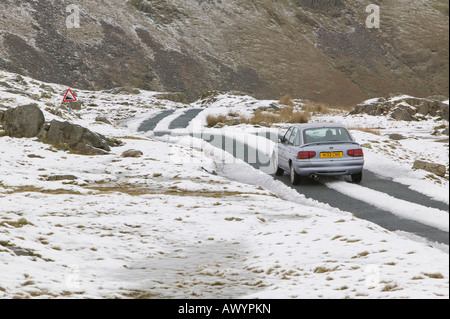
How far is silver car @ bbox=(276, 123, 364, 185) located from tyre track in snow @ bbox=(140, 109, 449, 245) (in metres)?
0.38

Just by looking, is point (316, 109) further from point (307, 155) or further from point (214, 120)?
point (307, 155)

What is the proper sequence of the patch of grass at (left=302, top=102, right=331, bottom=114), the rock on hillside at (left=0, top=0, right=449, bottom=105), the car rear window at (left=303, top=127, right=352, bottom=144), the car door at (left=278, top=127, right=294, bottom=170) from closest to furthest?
1. the car rear window at (left=303, top=127, right=352, bottom=144)
2. the car door at (left=278, top=127, right=294, bottom=170)
3. the patch of grass at (left=302, top=102, right=331, bottom=114)
4. the rock on hillside at (left=0, top=0, right=449, bottom=105)

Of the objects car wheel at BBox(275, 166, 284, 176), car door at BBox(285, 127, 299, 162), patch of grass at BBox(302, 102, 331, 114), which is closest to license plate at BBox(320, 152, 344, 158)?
car door at BBox(285, 127, 299, 162)

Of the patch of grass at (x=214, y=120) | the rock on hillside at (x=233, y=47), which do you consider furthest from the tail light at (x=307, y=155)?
the rock on hillside at (x=233, y=47)

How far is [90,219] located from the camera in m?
9.80

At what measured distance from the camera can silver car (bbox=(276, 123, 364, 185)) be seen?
1328 cm

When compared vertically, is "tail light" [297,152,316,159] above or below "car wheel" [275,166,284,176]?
above

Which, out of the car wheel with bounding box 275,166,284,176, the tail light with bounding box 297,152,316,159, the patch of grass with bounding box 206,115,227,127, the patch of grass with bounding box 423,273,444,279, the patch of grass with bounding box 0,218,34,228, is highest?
the tail light with bounding box 297,152,316,159

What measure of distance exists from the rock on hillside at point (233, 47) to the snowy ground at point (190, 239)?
2124 inches

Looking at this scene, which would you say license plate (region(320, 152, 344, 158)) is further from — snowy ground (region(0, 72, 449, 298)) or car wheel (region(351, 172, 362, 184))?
snowy ground (region(0, 72, 449, 298))

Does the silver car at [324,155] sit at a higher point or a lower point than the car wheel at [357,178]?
higher

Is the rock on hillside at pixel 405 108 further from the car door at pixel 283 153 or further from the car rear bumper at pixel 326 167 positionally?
the car rear bumper at pixel 326 167

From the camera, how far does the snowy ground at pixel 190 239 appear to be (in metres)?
5.98

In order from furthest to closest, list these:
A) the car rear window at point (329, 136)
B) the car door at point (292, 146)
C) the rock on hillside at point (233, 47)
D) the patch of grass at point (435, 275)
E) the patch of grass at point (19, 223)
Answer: the rock on hillside at point (233, 47), the car rear window at point (329, 136), the car door at point (292, 146), the patch of grass at point (19, 223), the patch of grass at point (435, 275)
